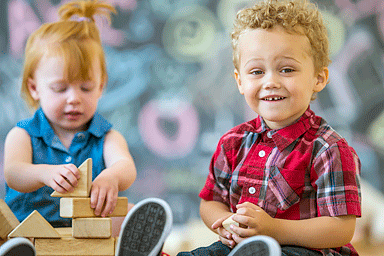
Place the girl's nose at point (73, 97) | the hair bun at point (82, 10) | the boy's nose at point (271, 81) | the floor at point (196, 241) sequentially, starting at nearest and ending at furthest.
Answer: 1. the boy's nose at point (271, 81)
2. the girl's nose at point (73, 97)
3. the hair bun at point (82, 10)
4. the floor at point (196, 241)

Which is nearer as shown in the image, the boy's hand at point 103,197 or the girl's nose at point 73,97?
the boy's hand at point 103,197

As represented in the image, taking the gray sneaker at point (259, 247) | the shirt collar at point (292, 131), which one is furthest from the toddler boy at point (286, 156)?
the gray sneaker at point (259, 247)

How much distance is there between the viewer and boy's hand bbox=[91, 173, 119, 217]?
828 mm

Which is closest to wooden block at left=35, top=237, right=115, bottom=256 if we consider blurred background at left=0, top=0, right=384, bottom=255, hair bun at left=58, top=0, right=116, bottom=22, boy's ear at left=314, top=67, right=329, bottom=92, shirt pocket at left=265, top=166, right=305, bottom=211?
shirt pocket at left=265, top=166, right=305, bottom=211

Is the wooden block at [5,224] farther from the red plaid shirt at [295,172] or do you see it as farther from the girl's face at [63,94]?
the red plaid shirt at [295,172]

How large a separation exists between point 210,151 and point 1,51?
3.72 ft

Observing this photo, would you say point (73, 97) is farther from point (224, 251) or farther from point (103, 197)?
point (224, 251)

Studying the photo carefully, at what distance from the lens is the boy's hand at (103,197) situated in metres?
0.83

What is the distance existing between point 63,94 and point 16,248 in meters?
0.58

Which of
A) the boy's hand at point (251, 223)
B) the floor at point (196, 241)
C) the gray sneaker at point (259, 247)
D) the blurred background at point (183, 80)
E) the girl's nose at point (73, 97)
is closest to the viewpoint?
the gray sneaker at point (259, 247)

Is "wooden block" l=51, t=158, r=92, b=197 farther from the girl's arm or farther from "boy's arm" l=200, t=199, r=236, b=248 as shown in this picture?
"boy's arm" l=200, t=199, r=236, b=248

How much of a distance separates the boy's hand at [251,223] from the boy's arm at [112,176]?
0.26 metres

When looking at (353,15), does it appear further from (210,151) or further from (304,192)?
(304,192)

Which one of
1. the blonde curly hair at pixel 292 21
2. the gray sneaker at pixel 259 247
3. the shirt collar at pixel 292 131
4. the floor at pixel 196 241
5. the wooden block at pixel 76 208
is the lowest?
the floor at pixel 196 241
